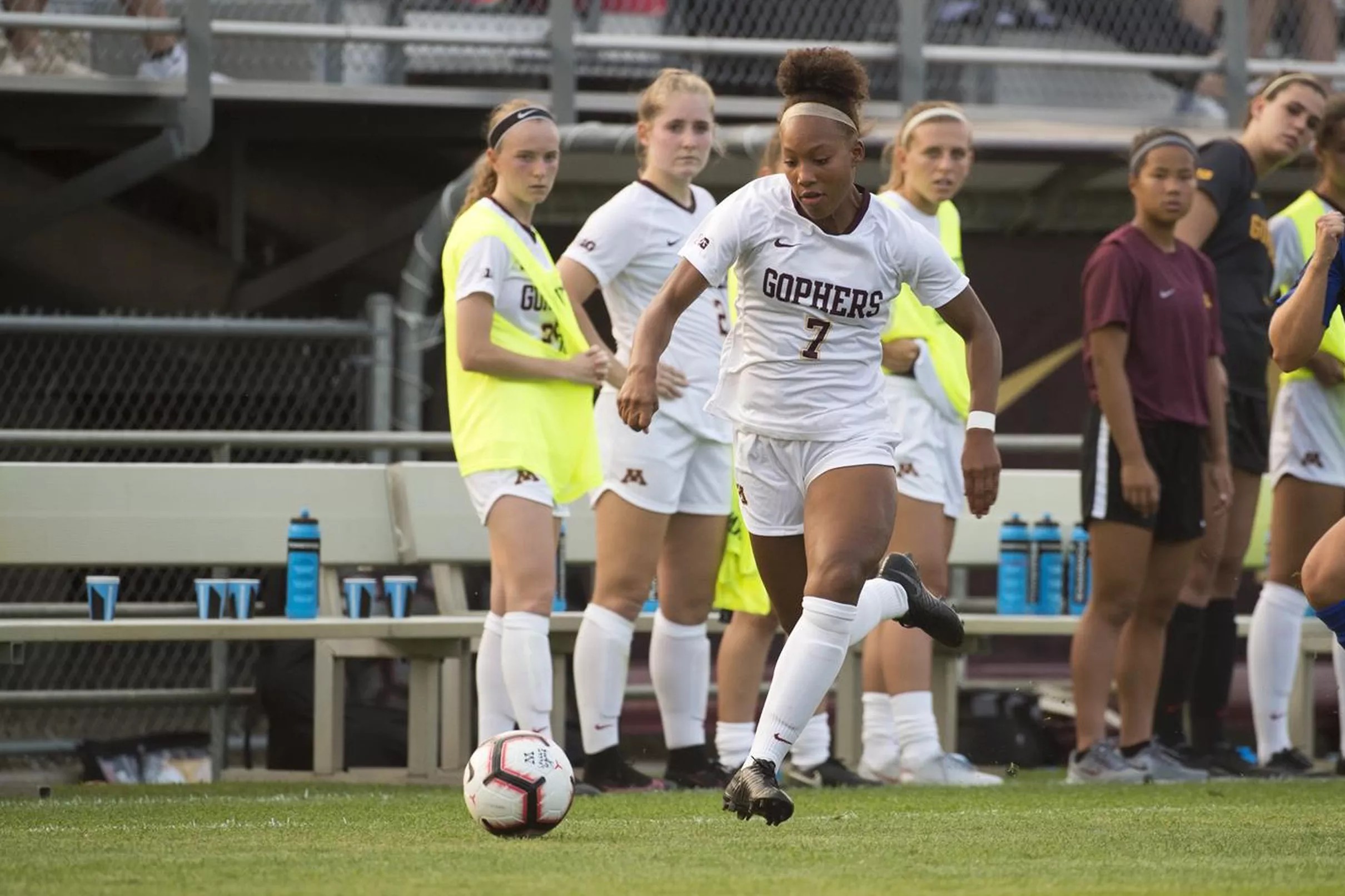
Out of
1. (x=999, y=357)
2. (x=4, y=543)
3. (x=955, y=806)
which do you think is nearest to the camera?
(x=999, y=357)

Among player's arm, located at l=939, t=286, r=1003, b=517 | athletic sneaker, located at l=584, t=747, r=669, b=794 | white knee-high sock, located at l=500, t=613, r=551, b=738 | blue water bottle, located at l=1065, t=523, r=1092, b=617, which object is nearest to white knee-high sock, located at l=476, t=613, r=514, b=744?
white knee-high sock, located at l=500, t=613, r=551, b=738

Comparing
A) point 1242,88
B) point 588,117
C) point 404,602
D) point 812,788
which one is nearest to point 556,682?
point 404,602

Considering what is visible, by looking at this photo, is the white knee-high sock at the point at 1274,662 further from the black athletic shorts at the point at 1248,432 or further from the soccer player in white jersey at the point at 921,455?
the soccer player in white jersey at the point at 921,455

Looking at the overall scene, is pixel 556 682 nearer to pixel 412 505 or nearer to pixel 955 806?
pixel 412 505

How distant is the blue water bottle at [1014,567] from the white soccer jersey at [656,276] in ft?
7.13

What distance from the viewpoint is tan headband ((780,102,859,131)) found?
5.32 meters

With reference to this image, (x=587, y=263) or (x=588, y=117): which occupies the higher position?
(x=588, y=117)

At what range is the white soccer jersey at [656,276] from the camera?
714 cm

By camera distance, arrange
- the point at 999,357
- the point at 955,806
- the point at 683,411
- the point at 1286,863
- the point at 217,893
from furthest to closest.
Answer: the point at 683,411 < the point at 955,806 < the point at 999,357 < the point at 1286,863 < the point at 217,893

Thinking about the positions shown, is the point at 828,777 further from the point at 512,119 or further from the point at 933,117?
the point at 512,119

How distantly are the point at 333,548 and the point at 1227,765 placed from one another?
3.55m

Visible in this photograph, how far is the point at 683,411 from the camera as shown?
23.1 feet

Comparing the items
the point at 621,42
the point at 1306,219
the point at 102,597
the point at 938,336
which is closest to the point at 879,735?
the point at 938,336

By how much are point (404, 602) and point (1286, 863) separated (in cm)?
418
